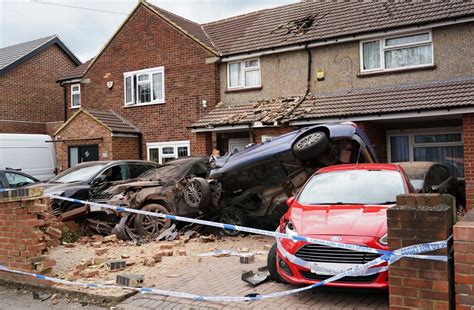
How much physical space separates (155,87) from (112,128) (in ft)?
7.81

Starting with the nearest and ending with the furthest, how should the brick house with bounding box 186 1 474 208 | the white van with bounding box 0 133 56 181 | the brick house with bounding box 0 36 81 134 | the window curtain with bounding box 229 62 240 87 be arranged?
1. the brick house with bounding box 186 1 474 208
2. the white van with bounding box 0 133 56 181
3. the window curtain with bounding box 229 62 240 87
4. the brick house with bounding box 0 36 81 134

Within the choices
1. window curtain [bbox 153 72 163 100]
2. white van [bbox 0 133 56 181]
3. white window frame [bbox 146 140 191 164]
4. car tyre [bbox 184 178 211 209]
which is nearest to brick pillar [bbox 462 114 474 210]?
car tyre [bbox 184 178 211 209]

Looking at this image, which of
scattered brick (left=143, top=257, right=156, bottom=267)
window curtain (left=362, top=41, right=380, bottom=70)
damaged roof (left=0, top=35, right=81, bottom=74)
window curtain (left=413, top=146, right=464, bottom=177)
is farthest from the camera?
damaged roof (left=0, top=35, right=81, bottom=74)

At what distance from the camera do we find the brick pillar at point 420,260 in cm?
314

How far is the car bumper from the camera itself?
441 centimetres

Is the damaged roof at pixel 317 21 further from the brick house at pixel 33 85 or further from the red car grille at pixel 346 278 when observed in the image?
the brick house at pixel 33 85

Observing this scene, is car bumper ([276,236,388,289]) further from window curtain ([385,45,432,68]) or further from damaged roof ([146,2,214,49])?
damaged roof ([146,2,214,49])

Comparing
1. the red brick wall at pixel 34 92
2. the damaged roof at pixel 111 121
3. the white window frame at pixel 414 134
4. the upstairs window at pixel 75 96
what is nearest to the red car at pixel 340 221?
the white window frame at pixel 414 134

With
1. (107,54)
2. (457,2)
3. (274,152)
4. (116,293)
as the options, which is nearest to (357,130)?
(274,152)

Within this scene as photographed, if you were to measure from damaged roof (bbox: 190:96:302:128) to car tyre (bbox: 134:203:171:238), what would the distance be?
509cm

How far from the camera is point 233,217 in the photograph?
29.8ft

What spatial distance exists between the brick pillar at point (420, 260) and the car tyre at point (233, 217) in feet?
18.5

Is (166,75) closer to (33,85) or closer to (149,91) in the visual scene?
(149,91)

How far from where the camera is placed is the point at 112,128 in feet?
53.5
